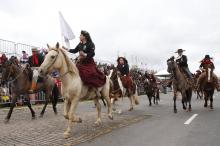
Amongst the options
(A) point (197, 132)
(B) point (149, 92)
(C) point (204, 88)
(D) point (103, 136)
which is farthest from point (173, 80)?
(D) point (103, 136)

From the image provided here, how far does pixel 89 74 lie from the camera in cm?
1033

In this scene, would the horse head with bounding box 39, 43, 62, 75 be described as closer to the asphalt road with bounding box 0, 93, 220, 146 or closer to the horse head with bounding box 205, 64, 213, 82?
the asphalt road with bounding box 0, 93, 220, 146

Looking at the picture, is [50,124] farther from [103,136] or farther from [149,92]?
[149,92]

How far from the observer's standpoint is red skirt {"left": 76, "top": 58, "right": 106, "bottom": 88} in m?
10.2

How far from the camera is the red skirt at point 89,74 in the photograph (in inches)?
402

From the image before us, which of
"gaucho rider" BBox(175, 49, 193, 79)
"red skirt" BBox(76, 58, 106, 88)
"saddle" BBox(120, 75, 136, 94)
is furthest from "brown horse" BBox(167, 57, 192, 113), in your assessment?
"red skirt" BBox(76, 58, 106, 88)

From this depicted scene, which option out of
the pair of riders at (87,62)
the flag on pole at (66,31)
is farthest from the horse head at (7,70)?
the pair of riders at (87,62)

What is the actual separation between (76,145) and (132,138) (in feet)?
5.10

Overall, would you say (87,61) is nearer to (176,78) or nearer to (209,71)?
(176,78)

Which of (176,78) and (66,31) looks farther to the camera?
(176,78)

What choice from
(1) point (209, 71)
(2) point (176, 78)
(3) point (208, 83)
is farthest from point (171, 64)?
(3) point (208, 83)

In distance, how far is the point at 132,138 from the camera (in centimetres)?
889

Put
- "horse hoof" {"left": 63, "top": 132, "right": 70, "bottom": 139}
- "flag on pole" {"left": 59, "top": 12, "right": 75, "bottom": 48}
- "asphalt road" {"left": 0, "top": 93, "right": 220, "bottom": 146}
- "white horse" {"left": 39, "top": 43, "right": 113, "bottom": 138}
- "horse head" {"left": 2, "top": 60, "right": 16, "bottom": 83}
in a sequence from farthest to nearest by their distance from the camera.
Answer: "flag on pole" {"left": 59, "top": 12, "right": 75, "bottom": 48} → "horse head" {"left": 2, "top": 60, "right": 16, "bottom": 83} → "white horse" {"left": 39, "top": 43, "right": 113, "bottom": 138} → "horse hoof" {"left": 63, "top": 132, "right": 70, "bottom": 139} → "asphalt road" {"left": 0, "top": 93, "right": 220, "bottom": 146}

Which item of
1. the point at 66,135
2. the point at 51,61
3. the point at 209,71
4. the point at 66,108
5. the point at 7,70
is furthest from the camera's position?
the point at 209,71
